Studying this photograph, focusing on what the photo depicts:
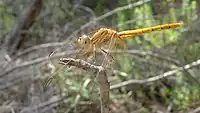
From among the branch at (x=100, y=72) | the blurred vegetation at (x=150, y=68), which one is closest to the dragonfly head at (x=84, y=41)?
the branch at (x=100, y=72)

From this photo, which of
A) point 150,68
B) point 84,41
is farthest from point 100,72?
point 150,68

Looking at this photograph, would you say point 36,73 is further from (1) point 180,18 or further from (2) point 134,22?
(1) point 180,18

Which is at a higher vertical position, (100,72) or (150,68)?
(100,72)

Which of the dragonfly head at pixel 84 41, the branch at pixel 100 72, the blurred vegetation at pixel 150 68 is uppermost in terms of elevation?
the dragonfly head at pixel 84 41

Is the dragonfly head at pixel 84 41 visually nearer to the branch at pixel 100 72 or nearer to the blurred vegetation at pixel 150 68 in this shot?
the branch at pixel 100 72

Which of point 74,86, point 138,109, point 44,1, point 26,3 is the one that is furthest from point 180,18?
point 26,3

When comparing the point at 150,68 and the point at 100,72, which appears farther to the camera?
the point at 150,68

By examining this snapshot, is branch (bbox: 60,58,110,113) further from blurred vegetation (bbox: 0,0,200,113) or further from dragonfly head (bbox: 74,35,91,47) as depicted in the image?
blurred vegetation (bbox: 0,0,200,113)

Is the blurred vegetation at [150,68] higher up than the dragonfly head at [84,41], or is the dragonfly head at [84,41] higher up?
the dragonfly head at [84,41]

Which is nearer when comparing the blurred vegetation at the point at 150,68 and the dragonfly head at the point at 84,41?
the dragonfly head at the point at 84,41

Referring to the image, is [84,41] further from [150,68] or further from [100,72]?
[150,68]

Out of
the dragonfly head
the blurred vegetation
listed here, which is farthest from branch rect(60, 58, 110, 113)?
the blurred vegetation

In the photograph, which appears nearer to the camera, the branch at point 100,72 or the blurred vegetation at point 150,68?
the branch at point 100,72
